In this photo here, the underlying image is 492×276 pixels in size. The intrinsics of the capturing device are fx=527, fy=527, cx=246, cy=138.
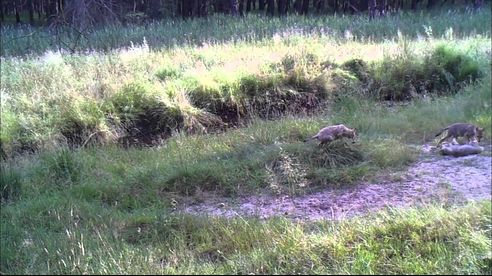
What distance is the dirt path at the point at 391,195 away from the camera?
11.2ft

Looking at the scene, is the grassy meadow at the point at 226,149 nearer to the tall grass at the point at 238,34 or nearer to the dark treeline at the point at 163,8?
the dark treeline at the point at 163,8

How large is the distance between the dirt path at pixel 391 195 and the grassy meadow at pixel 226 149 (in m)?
0.15

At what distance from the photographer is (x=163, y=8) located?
25.5 m

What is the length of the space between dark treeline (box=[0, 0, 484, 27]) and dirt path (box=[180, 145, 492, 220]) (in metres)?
2.22

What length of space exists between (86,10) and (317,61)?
4537mm

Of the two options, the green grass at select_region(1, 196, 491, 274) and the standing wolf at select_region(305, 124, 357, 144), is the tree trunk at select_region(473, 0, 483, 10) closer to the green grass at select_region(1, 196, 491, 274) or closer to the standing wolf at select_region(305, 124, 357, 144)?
the standing wolf at select_region(305, 124, 357, 144)

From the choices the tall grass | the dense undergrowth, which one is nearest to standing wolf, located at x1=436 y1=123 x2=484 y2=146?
the dense undergrowth

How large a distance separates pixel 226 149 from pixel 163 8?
68.1 ft

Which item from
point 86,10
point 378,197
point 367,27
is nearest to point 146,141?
point 86,10

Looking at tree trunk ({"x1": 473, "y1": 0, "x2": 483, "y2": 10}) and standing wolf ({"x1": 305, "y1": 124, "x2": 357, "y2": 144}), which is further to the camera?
tree trunk ({"x1": 473, "y1": 0, "x2": 483, "y2": 10})

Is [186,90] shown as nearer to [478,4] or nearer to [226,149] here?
[226,149]

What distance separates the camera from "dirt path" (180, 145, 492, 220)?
341 cm

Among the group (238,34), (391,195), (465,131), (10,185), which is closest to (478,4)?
(238,34)

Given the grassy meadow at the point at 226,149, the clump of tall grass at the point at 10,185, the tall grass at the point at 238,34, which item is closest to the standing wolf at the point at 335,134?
the grassy meadow at the point at 226,149
